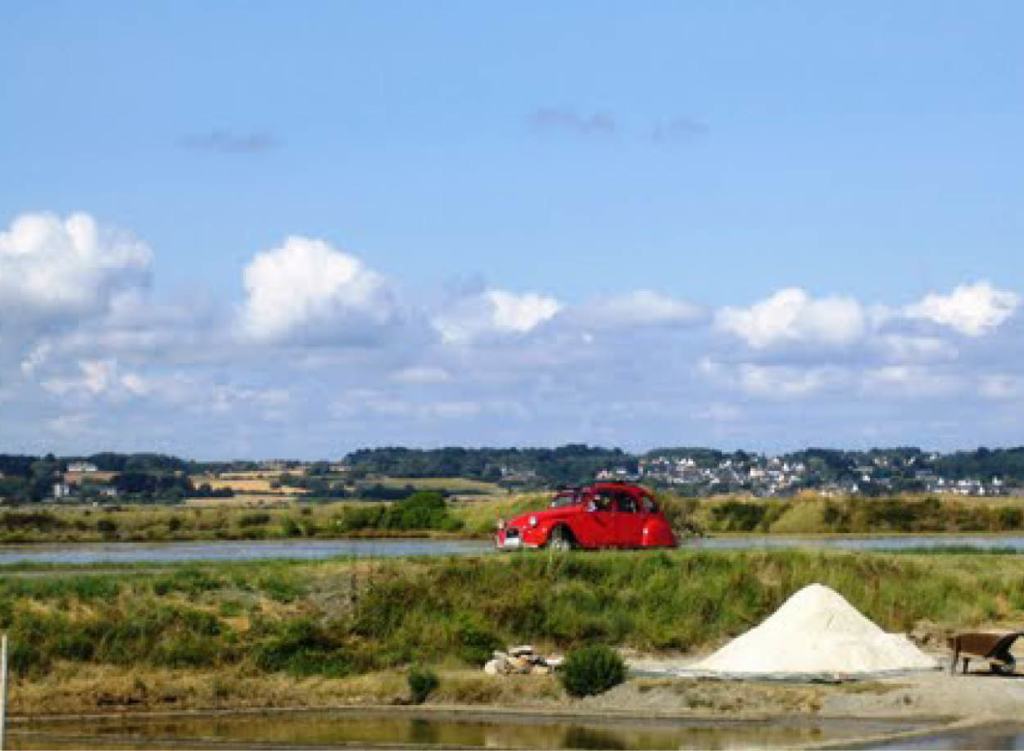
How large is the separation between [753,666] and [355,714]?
755 centimetres

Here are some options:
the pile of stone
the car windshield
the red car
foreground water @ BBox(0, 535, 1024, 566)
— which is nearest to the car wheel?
the red car

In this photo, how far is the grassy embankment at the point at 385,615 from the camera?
35000 mm

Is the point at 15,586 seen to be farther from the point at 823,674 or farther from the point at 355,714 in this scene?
the point at 823,674

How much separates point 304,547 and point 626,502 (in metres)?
17.1

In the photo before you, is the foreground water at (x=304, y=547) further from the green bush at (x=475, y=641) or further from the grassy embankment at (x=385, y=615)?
the green bush at (x=475, y=641)

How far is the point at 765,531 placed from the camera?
3329 inches

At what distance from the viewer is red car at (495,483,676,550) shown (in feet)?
157

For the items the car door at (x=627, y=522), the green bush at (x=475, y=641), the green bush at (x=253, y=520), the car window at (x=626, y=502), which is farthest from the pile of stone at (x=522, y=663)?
the green bush at (x=253, y=520)

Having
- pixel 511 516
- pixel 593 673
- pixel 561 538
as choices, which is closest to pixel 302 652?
pixel 593 673

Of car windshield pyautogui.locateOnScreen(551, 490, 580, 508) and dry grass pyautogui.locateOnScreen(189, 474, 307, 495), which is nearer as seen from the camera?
car windshield pyautogui.locateOnScreen(551, 490, 580, 508)

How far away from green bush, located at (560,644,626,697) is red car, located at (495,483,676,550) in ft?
42.3

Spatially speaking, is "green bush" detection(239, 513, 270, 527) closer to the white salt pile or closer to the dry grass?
the white salt pile

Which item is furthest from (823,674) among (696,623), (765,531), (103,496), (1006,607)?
(103,496)

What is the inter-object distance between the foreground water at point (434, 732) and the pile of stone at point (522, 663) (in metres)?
2.51
